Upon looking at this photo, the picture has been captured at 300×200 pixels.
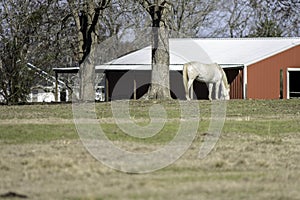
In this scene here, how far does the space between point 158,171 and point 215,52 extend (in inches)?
1278

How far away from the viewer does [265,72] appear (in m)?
39.4

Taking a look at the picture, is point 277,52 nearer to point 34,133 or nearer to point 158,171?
point 34,133

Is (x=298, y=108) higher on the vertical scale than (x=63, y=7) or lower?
lower

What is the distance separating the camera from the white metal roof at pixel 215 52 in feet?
132

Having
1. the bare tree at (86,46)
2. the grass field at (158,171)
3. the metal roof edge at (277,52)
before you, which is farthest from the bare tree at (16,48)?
the grass field at (158,171)

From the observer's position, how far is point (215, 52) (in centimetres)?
4369

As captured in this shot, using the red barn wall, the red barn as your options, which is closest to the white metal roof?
the red barn

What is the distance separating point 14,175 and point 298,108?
16540mm

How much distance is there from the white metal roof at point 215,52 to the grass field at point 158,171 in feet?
66.5

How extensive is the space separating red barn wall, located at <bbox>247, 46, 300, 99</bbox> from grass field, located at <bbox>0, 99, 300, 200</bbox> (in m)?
18.9

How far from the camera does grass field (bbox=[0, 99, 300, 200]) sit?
385 inches

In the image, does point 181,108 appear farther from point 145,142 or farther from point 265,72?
point 265,72

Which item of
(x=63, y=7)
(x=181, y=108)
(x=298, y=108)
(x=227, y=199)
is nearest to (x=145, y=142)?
(x=227, y=199)

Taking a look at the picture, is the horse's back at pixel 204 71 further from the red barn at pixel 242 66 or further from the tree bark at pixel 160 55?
the red barn at pixel 242 66
